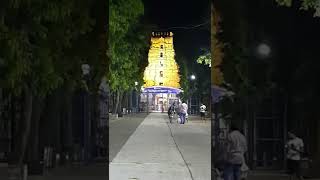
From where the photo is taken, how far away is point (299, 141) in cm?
820

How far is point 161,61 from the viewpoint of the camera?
11.6 m

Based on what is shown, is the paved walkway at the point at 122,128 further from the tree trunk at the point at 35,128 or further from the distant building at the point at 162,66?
the tree trunk at the point at 35,128

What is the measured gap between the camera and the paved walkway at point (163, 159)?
10570 mm

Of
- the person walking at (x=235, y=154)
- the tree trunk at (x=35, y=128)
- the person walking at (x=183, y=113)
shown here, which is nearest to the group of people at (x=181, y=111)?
the person walking at (x=183, y=113)

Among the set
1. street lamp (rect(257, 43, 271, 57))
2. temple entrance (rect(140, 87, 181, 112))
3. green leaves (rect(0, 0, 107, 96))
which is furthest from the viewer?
temple entrance (rect(140, 87, 181, 112))

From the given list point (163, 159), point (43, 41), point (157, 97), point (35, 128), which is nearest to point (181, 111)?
point (157, 97)

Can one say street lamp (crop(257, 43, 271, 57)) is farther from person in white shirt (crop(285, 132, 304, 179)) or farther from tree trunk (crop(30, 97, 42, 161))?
tree trunk (crop(30, 97, 42, 161))

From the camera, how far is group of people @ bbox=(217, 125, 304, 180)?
7.96 meters

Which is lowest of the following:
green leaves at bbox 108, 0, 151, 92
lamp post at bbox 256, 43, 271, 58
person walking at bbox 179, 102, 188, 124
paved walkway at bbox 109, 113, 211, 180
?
paved walkway at bbox 109, 113, 211, 180

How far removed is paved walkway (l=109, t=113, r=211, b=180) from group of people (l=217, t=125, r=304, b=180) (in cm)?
223

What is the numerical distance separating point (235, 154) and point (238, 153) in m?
0.04

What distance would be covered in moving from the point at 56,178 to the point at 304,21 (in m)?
4.26

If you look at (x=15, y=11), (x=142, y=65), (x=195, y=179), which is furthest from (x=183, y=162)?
(x=15, y=11)

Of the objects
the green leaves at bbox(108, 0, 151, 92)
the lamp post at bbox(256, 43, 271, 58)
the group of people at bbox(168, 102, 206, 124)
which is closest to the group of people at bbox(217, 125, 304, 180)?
the lamp post at bbox(256, 43, 271, 58)
